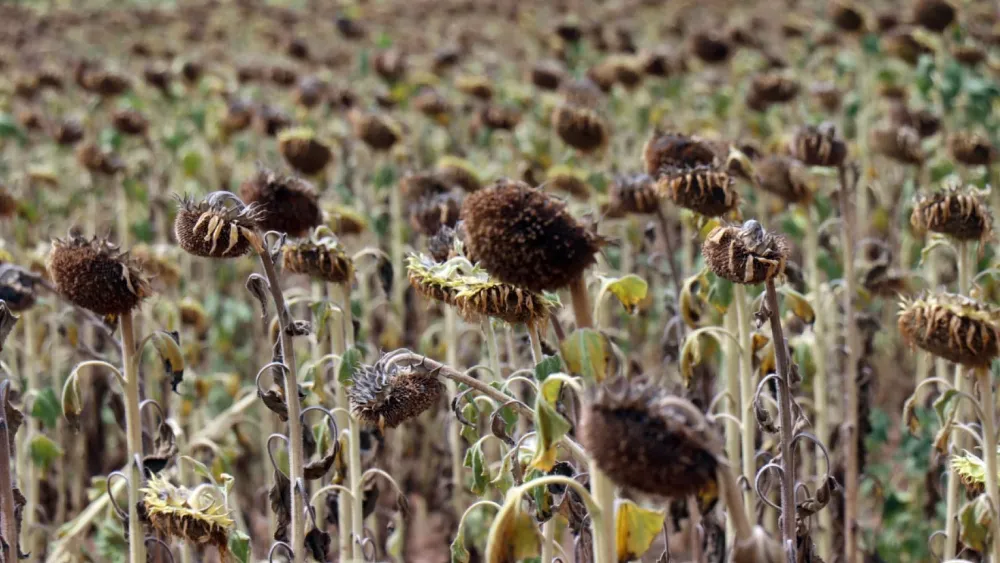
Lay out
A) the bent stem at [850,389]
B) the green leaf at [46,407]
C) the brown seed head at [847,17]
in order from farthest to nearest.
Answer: the brown seed head at [847,17] < the bent stem at [850,389] < the green leaf at [46,407]

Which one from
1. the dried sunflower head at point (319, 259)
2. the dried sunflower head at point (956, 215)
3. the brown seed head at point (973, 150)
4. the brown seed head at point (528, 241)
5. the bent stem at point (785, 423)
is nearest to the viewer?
the brown seed head at point (528, 241)

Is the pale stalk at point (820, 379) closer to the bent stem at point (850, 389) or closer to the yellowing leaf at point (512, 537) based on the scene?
the bent stem at point (850, 389)

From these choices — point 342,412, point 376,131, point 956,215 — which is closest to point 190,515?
point 342,412

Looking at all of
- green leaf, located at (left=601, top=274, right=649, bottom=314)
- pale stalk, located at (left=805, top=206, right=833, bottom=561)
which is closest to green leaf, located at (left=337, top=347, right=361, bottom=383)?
green leaf, located at (left=601, top=274, right=649, bottom=314)

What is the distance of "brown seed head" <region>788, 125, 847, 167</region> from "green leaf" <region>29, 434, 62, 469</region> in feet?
8.22

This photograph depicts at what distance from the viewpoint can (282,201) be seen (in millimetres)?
2846

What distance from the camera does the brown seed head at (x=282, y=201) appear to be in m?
2.82

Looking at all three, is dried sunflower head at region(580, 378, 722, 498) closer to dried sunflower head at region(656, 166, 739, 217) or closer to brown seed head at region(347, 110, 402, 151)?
dried sunflower head at region(656, 166, 739, 217)

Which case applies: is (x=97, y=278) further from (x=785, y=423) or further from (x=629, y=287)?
(x=785, y=423)

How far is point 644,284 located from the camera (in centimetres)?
208

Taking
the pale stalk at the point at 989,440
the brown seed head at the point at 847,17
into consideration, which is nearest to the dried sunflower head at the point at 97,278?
the pale stalk at the point at 989,440

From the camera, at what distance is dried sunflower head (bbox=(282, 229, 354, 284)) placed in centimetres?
270

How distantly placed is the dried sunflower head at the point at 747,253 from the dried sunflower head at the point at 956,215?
0.79m

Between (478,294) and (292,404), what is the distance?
1.51 ft
